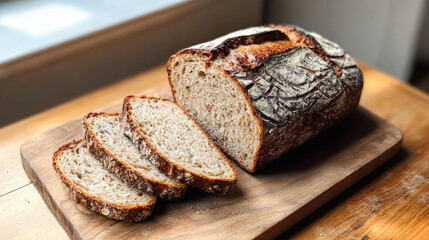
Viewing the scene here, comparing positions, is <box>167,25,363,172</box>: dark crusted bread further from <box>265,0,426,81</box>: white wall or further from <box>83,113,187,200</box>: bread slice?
<box>265,0,426,81</box>: white wall

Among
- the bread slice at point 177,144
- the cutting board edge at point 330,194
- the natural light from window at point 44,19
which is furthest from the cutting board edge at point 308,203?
the natural light from window at point 44,19

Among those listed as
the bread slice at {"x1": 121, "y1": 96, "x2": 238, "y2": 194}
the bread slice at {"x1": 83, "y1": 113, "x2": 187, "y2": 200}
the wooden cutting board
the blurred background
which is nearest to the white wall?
the blurred background

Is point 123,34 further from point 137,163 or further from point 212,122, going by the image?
point 137,163

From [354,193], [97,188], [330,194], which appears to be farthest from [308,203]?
[97,188]

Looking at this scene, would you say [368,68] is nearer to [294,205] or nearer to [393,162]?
[393,162]

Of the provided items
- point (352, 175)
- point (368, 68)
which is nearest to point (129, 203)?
point (352, 175)
